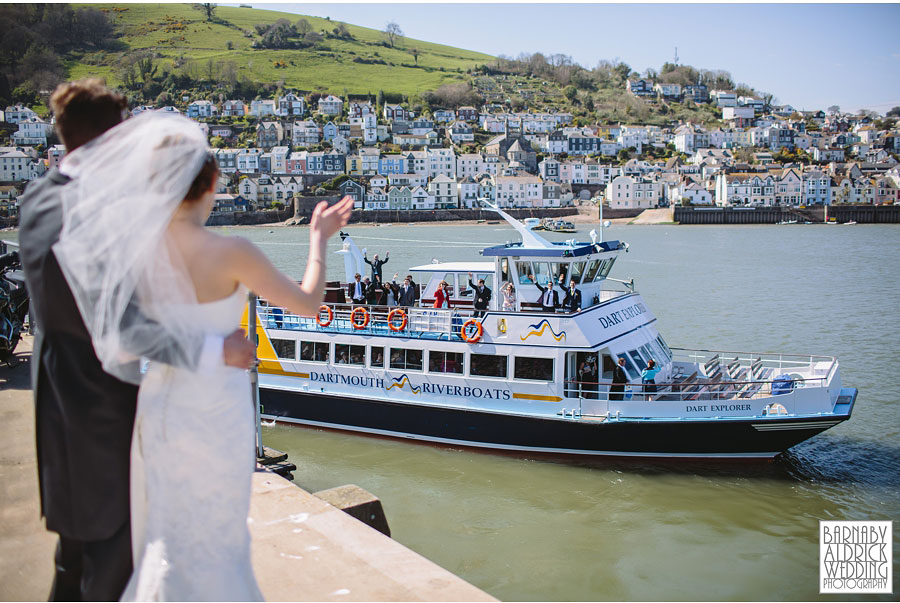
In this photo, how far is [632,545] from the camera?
1043 centimetres

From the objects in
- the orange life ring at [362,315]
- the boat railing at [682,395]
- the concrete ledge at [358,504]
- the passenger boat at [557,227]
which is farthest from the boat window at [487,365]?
the concrete ledge at [358,504]

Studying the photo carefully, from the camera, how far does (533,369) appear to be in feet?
42.4

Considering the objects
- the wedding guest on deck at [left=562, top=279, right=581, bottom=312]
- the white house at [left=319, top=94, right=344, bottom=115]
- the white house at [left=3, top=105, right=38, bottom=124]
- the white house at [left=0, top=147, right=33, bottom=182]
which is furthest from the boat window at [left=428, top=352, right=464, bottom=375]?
the white house at [left=319, top=94, right=344, bottom=115]

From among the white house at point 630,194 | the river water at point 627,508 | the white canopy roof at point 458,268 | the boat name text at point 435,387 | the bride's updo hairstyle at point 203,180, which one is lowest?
the river water at point 627,508

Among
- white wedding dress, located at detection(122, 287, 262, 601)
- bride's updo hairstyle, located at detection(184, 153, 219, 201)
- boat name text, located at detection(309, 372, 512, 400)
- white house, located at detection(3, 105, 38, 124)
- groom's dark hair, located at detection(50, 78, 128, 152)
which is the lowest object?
boat name text, located at detection(309, 372, 512, 400)

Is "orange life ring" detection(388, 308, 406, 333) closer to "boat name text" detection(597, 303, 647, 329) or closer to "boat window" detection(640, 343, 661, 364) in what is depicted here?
"boat name text" detection(597, 303, 647, 329)

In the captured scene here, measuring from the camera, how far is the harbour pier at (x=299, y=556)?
13.5 ft

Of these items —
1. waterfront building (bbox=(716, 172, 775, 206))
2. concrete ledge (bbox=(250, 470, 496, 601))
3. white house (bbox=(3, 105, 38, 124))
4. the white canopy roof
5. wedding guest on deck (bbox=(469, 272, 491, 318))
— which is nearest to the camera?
concrete ledge (bbox=(250, 470, 496, 601))

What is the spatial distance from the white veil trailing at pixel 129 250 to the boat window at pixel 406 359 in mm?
11469

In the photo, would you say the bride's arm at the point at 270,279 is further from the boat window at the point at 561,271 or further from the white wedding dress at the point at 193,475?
the boat window at the point at 561,271

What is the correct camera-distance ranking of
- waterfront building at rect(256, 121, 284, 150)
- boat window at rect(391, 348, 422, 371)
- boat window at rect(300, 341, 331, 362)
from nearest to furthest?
boat window at rect(391, 348, 422, 371) → boat window at rect(300, 341, 331, 362) → waterfront building at rect(256, 121, 284, 150)

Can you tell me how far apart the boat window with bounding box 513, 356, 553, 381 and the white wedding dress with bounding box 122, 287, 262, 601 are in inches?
415

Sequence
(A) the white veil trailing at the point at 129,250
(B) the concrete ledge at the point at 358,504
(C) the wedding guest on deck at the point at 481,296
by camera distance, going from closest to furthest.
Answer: (A) the white veil trailing at the point at 129,250 → (B) the concrete ledge at the point at 358,504 → (C) the wedding guest on deck at the point at 481,296

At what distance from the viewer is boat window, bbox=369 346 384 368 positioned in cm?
1408
